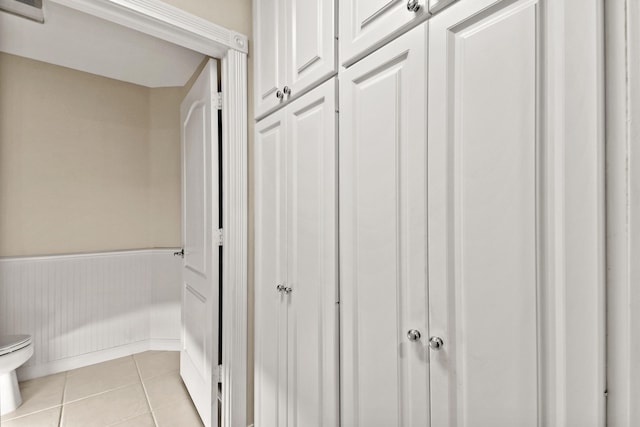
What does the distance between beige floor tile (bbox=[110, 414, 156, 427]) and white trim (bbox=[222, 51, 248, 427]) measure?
1.89 ft

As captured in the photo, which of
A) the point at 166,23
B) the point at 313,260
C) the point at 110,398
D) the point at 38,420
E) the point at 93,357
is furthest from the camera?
the point at 93,357

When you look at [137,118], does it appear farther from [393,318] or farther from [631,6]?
[631,6]

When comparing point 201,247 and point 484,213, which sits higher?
point 484,213

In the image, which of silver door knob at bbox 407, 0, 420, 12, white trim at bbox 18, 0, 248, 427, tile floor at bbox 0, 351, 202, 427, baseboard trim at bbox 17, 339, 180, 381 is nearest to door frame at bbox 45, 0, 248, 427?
white trim at bbox 18, 0, 248, 427

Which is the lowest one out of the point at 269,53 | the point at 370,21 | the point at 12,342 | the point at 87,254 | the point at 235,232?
the point at 12,342

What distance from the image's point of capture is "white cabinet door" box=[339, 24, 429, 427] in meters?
0.82


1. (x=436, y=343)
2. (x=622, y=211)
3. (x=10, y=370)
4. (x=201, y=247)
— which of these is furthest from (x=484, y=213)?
(x=10, y=370)

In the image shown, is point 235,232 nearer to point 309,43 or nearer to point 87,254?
point 309,43

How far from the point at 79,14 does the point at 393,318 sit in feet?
7.13

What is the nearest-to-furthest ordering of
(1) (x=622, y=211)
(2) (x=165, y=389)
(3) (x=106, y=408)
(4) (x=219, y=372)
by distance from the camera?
(1) (x=622, y=211) → (4) (x=219, y=372) → (3) (x=106, y=408) → (2) (x=165, y=389)

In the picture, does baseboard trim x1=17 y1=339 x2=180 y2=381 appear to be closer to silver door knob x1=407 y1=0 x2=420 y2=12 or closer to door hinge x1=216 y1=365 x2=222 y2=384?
door hinge x1=216 y1=365 x2=222 y2=384

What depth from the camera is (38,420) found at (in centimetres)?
188

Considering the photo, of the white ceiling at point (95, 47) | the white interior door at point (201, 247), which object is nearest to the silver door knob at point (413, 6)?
the white interior door at point (201, 247)

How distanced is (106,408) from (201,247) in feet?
3.92
